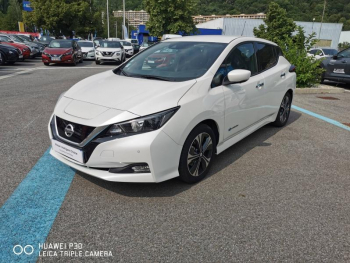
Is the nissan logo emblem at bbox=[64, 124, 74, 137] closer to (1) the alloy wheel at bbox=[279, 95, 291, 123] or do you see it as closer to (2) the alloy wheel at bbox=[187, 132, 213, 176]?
(2) the alloy wheel at bbox=[187, 132, 213, 176]

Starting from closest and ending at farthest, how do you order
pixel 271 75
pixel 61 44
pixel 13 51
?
pixel 271 75 < pixel 13 51 < pixel 61 44

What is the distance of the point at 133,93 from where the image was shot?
3141 mm

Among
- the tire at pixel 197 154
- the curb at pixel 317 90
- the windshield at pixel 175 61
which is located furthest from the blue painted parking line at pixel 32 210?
the curb at pixel 317 90

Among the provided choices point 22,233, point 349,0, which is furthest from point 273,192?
point 349,0

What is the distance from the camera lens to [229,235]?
8.32 ft

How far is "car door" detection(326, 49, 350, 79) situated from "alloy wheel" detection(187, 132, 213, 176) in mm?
9453

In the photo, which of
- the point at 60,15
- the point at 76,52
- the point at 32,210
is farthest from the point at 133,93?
the point at 60,15

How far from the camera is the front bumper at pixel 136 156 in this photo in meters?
2.75

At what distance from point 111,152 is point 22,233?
3.21 ft

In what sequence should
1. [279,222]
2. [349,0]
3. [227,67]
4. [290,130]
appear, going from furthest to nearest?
1. [349,0]
2. [290,130]
3. [227,67]
4. [279,222]

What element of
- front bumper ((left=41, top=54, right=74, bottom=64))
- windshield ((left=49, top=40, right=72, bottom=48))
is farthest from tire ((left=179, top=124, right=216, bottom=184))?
windshield ((left=49, top=40, right=72, bottom=48))

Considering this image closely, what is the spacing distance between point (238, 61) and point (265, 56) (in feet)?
3.34

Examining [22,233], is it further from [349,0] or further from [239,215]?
[349,0]

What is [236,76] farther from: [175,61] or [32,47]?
[32,47]
